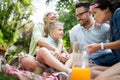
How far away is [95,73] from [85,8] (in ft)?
3.71

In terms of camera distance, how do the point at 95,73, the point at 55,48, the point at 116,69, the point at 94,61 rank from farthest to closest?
the point at 55,48 → the point at 94,61 → the point at 95,73 → the point at 116,69

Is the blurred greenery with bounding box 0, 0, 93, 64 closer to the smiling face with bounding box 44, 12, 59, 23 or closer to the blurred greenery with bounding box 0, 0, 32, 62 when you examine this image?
the blurred greenery with bounding box 0, 0, 32, 62

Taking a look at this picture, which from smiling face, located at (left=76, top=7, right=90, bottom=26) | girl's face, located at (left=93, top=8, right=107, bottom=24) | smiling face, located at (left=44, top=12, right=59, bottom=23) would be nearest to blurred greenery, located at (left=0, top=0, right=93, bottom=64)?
smiling face, located at (left=44, top=12, right=59, bottom=23)

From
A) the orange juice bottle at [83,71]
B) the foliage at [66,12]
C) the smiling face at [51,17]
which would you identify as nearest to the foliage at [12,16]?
the foliage at [66,12]

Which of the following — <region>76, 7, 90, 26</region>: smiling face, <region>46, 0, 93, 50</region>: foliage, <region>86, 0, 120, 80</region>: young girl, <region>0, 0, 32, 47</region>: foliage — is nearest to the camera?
<region>86, 0, 120, 80</region>: young girl

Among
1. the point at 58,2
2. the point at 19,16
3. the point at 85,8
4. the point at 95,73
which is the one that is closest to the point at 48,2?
the point at 58,2

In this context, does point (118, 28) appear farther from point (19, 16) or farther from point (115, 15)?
point (19, 16)

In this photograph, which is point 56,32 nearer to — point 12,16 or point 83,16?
point 83,16

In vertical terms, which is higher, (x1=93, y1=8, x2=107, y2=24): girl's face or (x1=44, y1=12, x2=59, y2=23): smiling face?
(x1=93, y1=8, x2=107, y2=24): girl's face

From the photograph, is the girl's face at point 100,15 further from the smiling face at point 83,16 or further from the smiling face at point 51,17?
the smiling face at point 51,17

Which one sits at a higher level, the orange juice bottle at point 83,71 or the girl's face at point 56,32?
the orange juice bottle at point 83,71

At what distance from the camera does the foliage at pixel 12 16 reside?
16.5 meters

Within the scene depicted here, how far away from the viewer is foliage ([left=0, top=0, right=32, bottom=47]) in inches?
651

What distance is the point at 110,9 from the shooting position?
3.33 m
